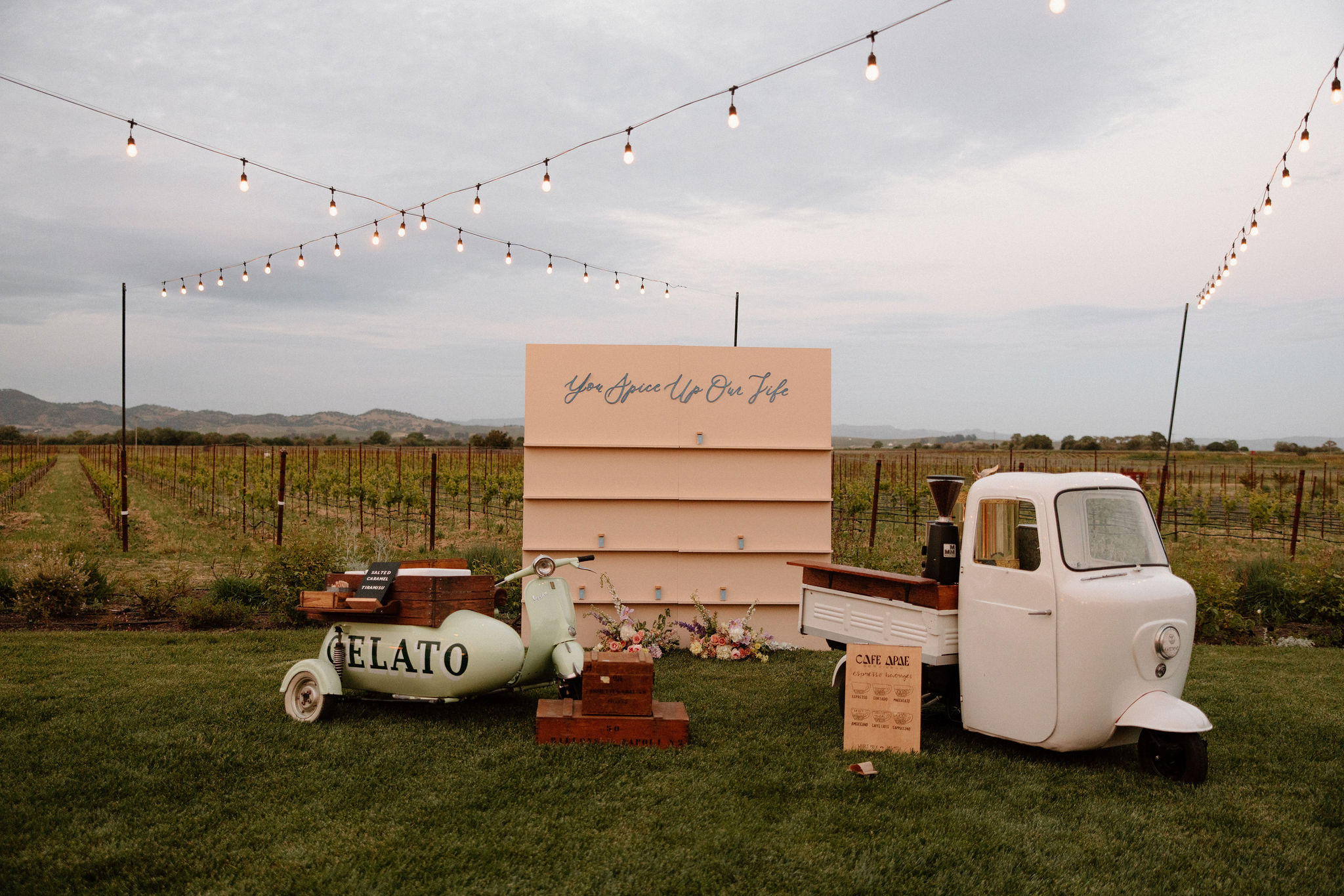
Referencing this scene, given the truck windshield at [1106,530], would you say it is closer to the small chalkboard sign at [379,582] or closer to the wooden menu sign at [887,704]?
the wooden menu sign at [887,704]

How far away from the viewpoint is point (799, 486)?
7.62 meters

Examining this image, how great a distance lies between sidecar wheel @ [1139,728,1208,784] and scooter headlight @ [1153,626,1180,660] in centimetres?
39

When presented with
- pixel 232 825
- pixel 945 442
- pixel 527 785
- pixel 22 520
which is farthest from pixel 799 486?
pixel 945 442

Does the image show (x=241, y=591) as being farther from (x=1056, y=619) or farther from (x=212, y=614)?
(x=1056, y=619)

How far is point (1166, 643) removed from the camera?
13.9 ft

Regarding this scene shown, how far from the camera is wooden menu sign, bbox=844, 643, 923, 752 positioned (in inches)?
180

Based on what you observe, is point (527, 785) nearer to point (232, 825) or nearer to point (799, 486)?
point (232, 825)

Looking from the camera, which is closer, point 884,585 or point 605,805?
point 605,805

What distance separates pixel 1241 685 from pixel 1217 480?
4565 centimetres

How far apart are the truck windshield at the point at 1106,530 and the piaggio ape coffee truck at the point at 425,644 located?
2.98 meters

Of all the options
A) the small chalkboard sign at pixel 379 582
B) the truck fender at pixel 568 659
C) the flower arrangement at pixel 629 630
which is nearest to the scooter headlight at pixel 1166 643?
the truck fender at pixel 568 659

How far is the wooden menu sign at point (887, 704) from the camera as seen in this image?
15.0 feet

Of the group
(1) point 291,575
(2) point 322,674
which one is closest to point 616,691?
(2) point 322,674

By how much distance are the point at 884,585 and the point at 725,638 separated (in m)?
2.65
